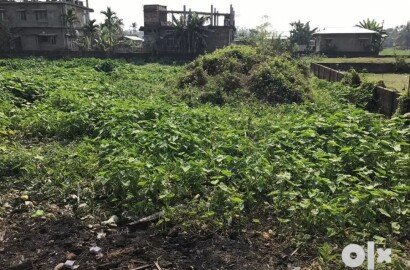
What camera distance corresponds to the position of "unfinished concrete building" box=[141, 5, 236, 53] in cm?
4350

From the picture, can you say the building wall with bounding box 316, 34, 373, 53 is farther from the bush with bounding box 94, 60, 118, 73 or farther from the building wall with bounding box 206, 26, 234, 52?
the bush with bounding box 94, 60, 118, 73

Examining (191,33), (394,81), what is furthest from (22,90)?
(191,33)

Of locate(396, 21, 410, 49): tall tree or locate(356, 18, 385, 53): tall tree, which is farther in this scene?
locate(396, 21, 410, 49): tall tree

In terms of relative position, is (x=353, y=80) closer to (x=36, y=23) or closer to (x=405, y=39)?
(x=36, y=23)

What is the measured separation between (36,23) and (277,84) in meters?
37.3

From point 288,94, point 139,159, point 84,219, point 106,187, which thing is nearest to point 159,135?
point 139,159

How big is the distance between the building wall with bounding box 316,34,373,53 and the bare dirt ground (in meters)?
43.7

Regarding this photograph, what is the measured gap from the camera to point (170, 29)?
1730 inches

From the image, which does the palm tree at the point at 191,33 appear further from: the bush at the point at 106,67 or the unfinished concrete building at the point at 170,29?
the bush at the point at 106,67

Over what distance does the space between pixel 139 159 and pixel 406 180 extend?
4738mm

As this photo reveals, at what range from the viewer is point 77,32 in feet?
149

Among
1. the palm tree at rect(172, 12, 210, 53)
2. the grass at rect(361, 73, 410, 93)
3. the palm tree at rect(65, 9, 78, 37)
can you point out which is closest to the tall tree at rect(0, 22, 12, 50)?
the palm tree at rect(65, 9, 78, 37)

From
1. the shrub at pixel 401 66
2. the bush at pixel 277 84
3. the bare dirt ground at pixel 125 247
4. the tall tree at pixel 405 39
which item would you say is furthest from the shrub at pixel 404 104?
the tall tree at pixel 405 39

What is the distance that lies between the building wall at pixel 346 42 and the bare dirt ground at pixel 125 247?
43694 millimetres
